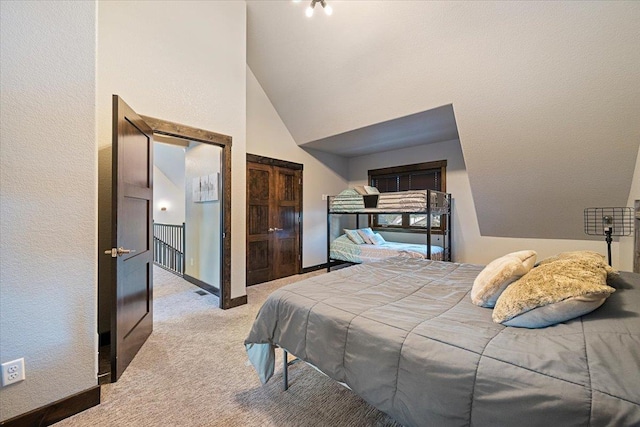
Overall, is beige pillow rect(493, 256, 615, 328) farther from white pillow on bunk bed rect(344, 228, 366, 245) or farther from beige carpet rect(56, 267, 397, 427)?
white pillow on bunk bed rect(344, 228, 366, 245)

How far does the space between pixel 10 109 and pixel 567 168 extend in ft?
15.9

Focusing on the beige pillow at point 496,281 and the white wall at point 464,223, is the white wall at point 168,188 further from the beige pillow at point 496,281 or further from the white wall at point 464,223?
the beige pillow at point 496,281

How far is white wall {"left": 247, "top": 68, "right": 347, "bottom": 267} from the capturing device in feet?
15.0

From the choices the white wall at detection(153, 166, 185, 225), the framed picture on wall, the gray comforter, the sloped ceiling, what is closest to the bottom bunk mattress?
the sloped ceiling

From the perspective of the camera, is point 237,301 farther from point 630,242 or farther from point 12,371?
point 630,242

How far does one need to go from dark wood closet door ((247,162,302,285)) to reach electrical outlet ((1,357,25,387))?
3.03 m

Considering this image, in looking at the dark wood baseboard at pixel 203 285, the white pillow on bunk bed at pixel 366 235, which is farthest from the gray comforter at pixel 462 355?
the white pillow on bunk bed at pixel 366 235

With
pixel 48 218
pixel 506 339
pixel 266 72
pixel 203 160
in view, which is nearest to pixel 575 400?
pixel 506 339

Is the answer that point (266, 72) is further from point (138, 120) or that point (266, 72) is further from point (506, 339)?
point (506, 339)

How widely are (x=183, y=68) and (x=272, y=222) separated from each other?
2608 mm

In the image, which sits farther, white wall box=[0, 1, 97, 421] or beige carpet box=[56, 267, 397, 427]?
beige carpet box=[56, 267, 397, 427]

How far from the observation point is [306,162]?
5391 mm

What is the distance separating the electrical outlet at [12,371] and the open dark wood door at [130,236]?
1.59ft

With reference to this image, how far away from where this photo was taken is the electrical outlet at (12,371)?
55.9 inches
